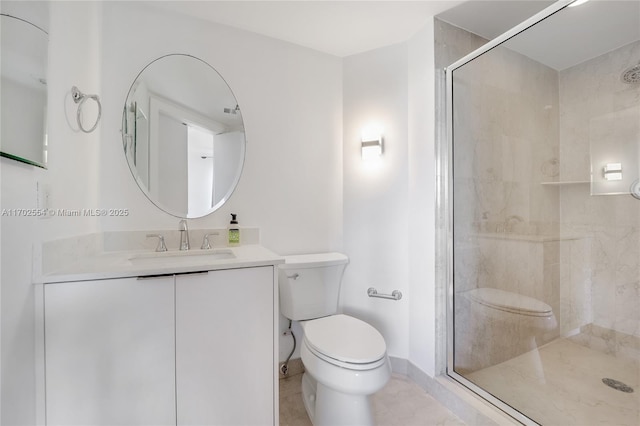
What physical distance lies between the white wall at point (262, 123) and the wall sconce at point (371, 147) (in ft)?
0.65

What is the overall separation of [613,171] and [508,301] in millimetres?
1038

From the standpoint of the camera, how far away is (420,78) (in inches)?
65.2

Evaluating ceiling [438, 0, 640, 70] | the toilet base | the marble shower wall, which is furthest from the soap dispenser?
the marble shower wall

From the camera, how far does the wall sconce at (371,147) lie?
180 centimetres

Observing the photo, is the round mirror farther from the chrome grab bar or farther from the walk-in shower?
the walk-in shower

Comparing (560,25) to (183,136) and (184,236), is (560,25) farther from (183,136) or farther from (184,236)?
(184,236)

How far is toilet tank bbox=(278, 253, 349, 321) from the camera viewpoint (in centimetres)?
154

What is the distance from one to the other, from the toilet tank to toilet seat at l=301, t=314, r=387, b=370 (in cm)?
9

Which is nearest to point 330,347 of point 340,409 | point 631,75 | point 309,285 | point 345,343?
point 345,343

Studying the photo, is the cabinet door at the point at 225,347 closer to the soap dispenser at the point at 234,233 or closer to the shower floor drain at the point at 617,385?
the soap dispenser at the point at 234,233

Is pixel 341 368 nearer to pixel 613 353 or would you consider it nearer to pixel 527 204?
pixel 527 204

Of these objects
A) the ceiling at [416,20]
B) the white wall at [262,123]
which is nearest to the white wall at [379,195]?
the white wall at [262,123]

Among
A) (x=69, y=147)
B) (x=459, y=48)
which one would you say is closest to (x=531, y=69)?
(x=459, y=48)

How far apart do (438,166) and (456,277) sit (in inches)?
27.4
